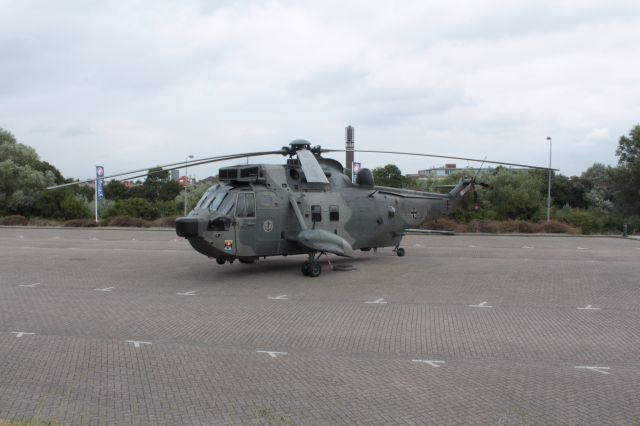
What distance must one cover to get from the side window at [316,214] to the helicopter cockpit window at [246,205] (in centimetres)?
227

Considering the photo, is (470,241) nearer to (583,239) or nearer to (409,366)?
(583,239)

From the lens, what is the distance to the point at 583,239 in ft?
106

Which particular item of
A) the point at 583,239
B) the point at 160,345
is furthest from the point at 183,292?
the point at 583,239

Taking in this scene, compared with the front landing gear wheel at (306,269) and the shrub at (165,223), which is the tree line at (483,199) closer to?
the shrub at (165,223)

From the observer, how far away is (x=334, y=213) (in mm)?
18203

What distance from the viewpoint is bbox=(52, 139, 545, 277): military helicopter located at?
15.4 metres

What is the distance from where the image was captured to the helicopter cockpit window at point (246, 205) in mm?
15826

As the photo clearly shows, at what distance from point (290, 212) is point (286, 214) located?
19 cm

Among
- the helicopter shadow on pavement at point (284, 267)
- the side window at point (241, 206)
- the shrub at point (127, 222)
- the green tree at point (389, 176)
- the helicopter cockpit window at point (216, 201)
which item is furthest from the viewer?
the green tree at point (389, 176)

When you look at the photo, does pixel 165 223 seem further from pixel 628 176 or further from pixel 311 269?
pixel 628 176

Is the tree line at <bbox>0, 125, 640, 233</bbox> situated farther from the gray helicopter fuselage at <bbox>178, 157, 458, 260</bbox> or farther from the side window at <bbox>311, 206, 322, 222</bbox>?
the side window at <bbox>311, 206, 322, 222</bbox>

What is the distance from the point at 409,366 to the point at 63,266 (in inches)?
611

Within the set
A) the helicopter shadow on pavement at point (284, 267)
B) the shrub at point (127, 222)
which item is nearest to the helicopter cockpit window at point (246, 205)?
the helicopter shadow on pavement at point (284, 267)

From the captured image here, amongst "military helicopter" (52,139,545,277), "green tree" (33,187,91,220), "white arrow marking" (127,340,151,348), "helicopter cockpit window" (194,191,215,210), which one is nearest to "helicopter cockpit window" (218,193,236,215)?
"military helicopter" (52,139,545,277)
